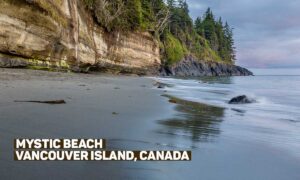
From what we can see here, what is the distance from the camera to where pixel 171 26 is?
6275cm

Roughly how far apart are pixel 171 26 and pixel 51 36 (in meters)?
51.4

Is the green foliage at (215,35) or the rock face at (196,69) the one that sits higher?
the green foliage at (215,35)

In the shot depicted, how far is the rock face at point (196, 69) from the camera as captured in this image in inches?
2127

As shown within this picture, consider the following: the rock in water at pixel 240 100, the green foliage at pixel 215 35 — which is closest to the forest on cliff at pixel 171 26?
the green foliage at pixel 215 35

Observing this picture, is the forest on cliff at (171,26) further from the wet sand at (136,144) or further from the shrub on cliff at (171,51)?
the wet sand at (136,144)

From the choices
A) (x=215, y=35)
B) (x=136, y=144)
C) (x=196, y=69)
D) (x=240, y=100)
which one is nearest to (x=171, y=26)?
(x=196, y=69)

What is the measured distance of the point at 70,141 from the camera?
272 cm

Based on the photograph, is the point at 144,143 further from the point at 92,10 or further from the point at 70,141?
the point at 92,10

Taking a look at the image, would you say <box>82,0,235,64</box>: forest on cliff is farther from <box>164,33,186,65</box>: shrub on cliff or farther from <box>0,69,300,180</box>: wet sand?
<box>0,69,300,180</box>: wet sand

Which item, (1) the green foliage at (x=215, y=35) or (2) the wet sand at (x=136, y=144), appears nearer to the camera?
(2) the wet sand at (x=136, y=144)

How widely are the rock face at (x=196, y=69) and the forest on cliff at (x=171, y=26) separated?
146cm

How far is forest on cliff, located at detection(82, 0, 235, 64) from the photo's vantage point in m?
24.8

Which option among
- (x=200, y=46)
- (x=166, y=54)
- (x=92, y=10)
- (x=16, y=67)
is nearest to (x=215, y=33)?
(x=200, y=46)

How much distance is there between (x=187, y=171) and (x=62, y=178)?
3.10ft
